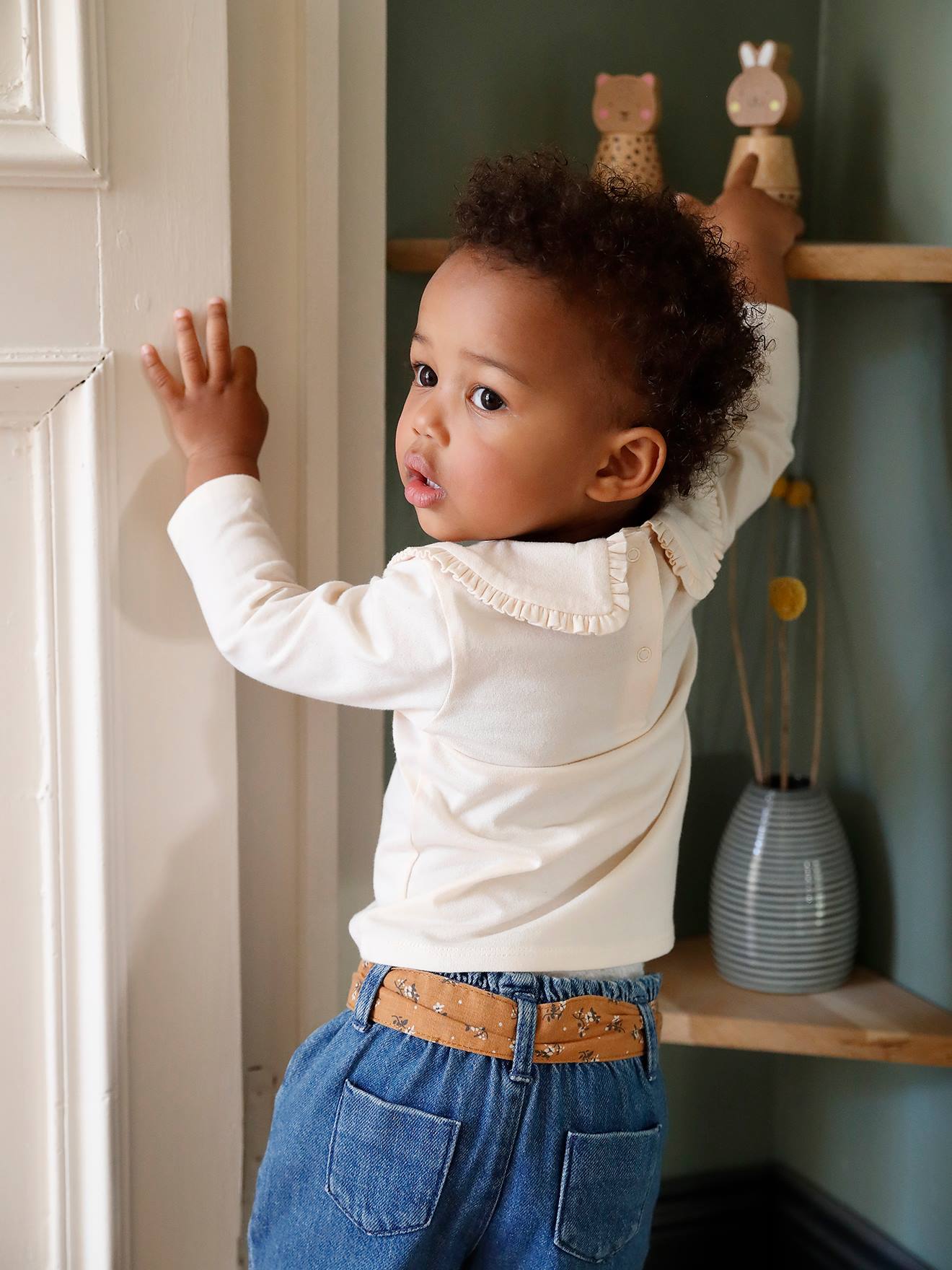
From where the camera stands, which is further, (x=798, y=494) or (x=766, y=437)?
(x=798, y=494)

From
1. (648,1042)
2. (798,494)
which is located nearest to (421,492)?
(648,1042)

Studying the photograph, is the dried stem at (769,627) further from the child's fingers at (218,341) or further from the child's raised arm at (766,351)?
the child's fingers at (218,341)

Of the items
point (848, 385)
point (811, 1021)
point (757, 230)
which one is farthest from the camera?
point (848, 385)

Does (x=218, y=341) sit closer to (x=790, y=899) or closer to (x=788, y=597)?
(x=788, y=597)

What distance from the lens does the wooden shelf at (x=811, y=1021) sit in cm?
114

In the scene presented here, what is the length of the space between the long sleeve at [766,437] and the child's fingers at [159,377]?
0.42 meters

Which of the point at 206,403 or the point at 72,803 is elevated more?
the point at 206,403

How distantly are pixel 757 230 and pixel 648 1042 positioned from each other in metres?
0.65

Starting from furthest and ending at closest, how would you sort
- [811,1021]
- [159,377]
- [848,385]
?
[848,385] → [811,1021] → [159,377]

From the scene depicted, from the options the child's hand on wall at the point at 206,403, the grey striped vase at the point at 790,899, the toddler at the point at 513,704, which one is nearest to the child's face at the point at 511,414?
the toddler at the point at 513,704

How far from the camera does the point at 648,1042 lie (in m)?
0.93

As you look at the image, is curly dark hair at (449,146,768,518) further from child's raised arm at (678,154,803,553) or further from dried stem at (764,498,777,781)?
dried stem at (764,498,777,781)

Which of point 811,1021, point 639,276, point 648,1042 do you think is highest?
point 639,276

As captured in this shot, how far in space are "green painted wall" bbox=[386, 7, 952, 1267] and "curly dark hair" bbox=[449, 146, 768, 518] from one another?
261mm
